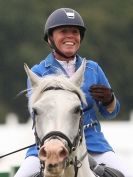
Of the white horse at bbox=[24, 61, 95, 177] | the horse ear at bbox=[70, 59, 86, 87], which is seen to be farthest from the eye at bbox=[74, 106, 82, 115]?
the horse ear at bbox=[70, 59, 86, 87]

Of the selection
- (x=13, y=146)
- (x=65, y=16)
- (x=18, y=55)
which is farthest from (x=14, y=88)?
(x=65, y=16)

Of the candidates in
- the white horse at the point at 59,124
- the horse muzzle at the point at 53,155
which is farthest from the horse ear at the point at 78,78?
the horse muzzle at the point at 53,155

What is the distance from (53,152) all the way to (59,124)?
12.0 inches

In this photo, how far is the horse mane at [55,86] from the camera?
28.7ft

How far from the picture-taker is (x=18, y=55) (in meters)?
46.5

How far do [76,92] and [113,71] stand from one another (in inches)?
1575

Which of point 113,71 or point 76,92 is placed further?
point 113,71

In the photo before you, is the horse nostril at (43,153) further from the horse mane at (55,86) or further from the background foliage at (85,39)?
the background foliage at (85,39)

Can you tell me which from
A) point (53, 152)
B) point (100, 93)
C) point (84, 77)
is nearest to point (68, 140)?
point (53, 152)

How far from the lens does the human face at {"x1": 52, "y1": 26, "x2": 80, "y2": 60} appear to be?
32.6ft

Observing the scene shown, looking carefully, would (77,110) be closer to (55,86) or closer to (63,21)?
(55,86)

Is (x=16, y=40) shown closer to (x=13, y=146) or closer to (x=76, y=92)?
(x=13, y=146)

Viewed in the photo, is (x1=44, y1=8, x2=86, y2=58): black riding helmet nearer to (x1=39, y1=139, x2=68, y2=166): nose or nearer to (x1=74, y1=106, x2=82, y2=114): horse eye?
(x1=74, y1=106, x2=82, y2=114): horse eye

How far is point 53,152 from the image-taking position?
8172 millimetres
